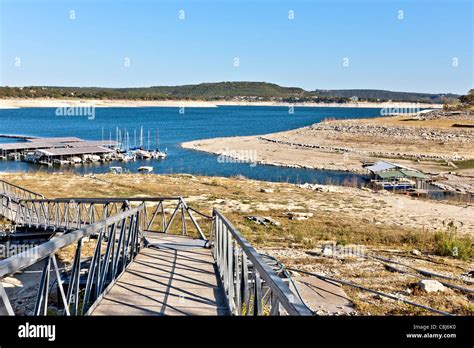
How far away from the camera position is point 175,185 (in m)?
31.3

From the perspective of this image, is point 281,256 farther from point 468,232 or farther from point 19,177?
point 19,177

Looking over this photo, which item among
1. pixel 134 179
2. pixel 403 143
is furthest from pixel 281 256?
pixel 403 143

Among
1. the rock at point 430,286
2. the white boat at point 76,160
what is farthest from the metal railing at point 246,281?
the white boat at point 76,160

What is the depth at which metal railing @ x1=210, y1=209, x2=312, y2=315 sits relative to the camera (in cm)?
332

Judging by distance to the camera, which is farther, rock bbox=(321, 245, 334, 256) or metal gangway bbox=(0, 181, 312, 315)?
rock bbox=(321, 245, 334, 256)

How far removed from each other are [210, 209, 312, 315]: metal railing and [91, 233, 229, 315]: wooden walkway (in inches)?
8.2

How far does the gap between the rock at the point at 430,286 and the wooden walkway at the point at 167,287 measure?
17.8ft

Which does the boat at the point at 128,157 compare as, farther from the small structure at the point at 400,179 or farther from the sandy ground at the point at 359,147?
the small structure at the point at 400,179

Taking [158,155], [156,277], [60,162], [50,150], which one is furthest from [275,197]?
[50,150]

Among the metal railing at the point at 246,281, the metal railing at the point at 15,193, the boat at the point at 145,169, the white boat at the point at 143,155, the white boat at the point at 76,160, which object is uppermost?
the metal railing at the point at 246,281

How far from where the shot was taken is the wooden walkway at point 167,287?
5.68 metres

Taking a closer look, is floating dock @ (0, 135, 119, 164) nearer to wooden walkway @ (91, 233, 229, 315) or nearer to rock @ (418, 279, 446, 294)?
rock @ (418, 279, 446, 294)

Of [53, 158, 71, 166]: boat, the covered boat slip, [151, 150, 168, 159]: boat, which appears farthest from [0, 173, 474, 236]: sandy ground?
[151, 150, 168, 159]: boat

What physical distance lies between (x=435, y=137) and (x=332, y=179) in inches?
1096
